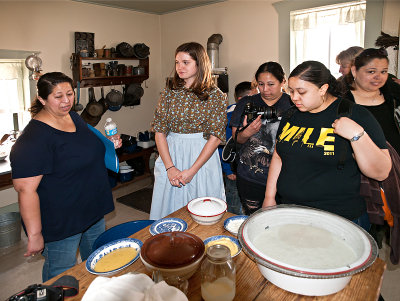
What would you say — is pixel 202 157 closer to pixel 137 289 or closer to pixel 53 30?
pixel 137 289

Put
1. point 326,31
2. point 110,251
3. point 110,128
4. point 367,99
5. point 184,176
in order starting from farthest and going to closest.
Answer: point 326,31 → point 367,99 → point 184,176 → point 110,128 → point 110,251

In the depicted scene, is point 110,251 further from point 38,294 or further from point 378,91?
point 378,91

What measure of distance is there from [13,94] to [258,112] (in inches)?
127

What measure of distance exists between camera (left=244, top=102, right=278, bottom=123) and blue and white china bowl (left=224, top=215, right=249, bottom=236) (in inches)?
29.8

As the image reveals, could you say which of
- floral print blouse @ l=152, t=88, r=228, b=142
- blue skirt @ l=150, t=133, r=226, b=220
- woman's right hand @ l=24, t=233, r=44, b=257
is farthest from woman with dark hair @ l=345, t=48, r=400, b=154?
woman's right hand @ l=24, t=233, r=44, b=257

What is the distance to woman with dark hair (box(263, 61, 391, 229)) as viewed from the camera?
4.00 ft

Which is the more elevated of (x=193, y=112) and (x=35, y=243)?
(x=193, y=112)

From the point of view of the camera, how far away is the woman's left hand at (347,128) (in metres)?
1.15

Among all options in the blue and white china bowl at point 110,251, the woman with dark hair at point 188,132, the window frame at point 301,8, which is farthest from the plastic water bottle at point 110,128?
the window frame at point 301,8

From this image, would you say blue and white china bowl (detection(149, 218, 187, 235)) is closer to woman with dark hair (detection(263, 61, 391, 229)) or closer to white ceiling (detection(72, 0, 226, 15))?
woman with dark hair (detection(263, 61, 391, 229))

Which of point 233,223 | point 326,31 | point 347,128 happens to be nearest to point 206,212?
point 233,223

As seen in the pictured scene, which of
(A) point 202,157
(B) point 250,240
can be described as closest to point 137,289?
(B) point 250,240

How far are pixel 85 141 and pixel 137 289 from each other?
107 centimetres

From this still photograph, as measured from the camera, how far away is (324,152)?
50.1 inches
